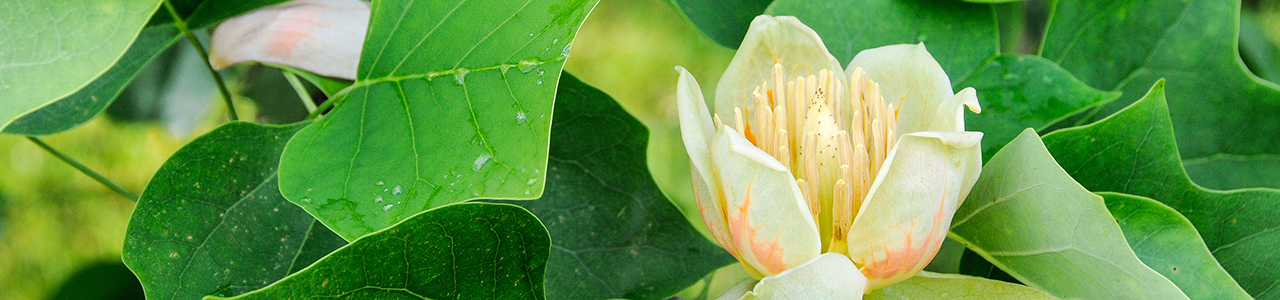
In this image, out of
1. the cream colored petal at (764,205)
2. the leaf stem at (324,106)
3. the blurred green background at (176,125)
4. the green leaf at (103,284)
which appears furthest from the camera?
the blurred green background at (176,125)

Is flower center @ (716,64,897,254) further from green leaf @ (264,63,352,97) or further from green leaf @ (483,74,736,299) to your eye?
green leaf @ (264,63,352,97)

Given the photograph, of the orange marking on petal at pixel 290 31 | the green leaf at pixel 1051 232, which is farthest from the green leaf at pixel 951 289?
the orange marking on petal at pixel 290 31

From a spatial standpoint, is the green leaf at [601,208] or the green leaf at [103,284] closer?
the green leaf at [601,208]

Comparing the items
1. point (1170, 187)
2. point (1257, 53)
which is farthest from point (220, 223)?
point (1257, 53)

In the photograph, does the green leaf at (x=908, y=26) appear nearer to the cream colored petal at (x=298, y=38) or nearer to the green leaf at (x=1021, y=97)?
the green leaf at (x=1021, y=97)

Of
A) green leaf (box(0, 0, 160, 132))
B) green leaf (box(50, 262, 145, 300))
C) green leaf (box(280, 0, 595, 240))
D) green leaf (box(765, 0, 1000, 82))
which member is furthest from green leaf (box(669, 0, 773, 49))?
green leaf (box(50, 262, 145, 300))

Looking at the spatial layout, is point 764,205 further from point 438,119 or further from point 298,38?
point 298,38
